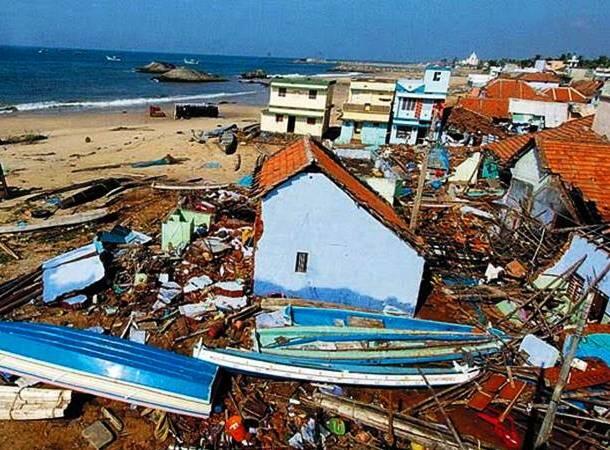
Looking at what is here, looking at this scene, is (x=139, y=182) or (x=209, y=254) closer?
(x=209, y=254)

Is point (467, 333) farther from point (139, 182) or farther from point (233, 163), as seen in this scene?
point (233, 163)

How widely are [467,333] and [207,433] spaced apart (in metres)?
7.33

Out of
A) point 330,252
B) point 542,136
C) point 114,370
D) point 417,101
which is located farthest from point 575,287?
point 417,101

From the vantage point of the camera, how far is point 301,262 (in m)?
12.8

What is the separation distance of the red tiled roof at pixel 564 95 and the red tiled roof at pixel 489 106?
6.56 metres

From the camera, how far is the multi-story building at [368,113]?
4031 cm

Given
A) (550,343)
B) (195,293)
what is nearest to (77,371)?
(195,293)

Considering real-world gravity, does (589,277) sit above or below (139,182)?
above

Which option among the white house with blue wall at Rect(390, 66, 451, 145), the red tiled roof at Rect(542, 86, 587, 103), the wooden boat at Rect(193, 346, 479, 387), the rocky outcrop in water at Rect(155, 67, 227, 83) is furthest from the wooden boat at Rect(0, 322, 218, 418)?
the rocky outcrop in water at Rect(155, 67, 227, 83)

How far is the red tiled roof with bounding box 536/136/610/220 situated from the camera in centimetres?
1628

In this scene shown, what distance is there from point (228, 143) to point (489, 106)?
2757 centimetres

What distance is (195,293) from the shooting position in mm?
13398

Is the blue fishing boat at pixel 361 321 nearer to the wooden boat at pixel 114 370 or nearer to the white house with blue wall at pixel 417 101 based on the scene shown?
the wooden boat at pixel 114 370

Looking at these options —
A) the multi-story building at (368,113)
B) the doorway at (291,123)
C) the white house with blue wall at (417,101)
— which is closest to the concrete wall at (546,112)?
the white house with blue wall at (417,101)
